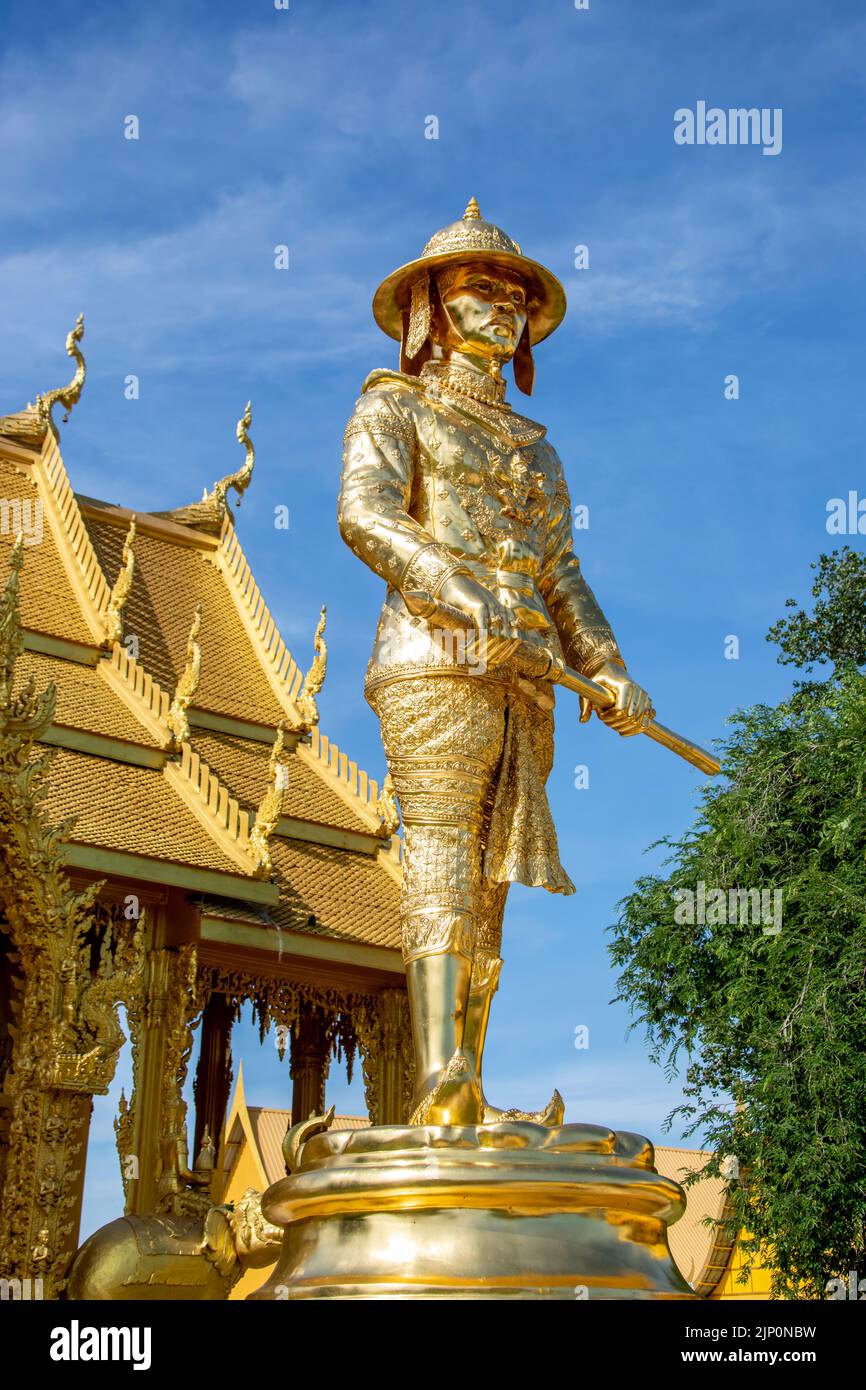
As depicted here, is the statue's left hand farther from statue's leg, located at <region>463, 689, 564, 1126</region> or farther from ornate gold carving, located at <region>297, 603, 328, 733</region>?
ornate gold carving, located at <region>297, 603, 328, 733</region>

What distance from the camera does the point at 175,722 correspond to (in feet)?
40.7

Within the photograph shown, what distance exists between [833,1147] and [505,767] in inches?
312

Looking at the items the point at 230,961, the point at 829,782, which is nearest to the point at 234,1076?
the point at 230,961

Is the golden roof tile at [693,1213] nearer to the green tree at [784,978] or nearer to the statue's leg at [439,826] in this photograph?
the green tree at [784,978]

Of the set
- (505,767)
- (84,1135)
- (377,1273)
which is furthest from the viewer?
(84,1135)

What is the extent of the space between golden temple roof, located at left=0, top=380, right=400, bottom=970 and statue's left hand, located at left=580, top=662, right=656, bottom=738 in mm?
5822

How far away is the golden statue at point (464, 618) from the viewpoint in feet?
14.2

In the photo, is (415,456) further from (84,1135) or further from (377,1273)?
(84,1135)

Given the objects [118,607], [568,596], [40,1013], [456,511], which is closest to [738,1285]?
[118,607]

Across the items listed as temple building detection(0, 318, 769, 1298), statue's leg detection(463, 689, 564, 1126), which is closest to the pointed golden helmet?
statue's leg detection(463, 689, 564, 1126)

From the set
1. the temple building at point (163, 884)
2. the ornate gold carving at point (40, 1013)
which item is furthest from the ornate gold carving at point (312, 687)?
the ornate gold carving at point (40, 1013)

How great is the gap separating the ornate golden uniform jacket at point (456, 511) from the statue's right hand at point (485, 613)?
62 mm

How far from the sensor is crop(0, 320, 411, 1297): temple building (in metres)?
8.94
